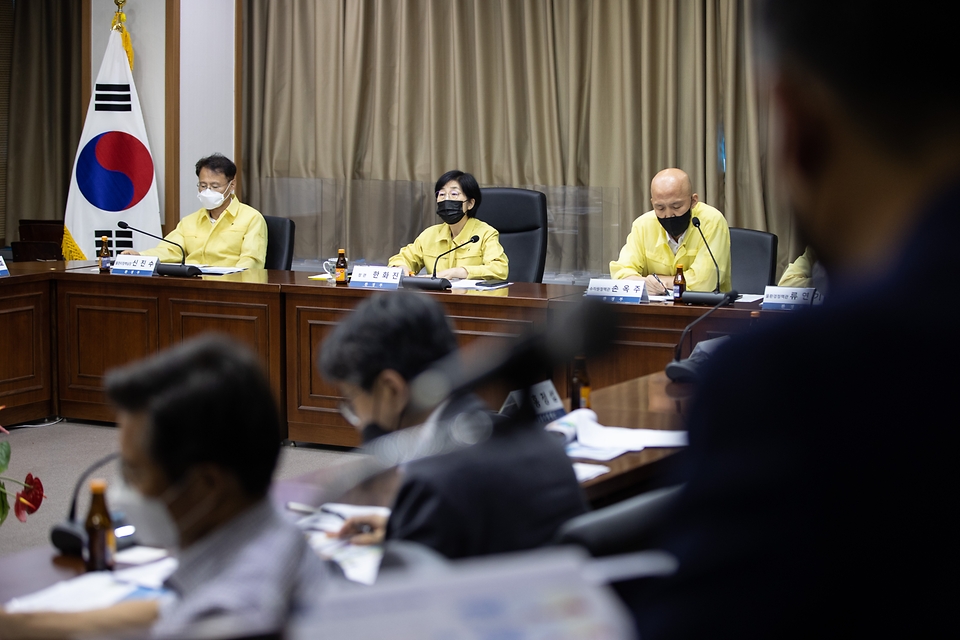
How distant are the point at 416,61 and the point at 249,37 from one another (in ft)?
4.11

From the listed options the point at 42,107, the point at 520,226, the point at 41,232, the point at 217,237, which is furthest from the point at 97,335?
the point at 42,107

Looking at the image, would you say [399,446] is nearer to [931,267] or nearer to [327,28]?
[931,267]

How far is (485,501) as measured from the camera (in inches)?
48.5

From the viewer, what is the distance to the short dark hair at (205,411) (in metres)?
1.07

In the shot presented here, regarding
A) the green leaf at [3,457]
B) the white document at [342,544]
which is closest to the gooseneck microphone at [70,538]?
the white document at [342,544]

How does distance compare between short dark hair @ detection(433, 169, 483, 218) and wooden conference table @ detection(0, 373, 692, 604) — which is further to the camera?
short dark hair @ detection(433, 169, 483, 218)

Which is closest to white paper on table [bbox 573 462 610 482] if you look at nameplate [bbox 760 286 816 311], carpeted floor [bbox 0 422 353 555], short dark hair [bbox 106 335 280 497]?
short dark hair [bbox 106 335 280 497]

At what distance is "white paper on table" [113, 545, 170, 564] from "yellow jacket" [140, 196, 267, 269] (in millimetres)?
3875

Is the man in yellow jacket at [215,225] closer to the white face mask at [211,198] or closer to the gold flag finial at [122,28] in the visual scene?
the white face mask at [211,198]

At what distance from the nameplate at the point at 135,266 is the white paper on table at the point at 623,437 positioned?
312cm

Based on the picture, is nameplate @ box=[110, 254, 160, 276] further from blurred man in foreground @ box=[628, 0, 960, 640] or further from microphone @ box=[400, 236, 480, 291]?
blurred man in foreground @ box=[628, 0, 960, 640]

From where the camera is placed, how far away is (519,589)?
0.38 meters

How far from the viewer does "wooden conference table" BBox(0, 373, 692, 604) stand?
4.87ft

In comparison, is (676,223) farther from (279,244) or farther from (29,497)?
(29,497)
